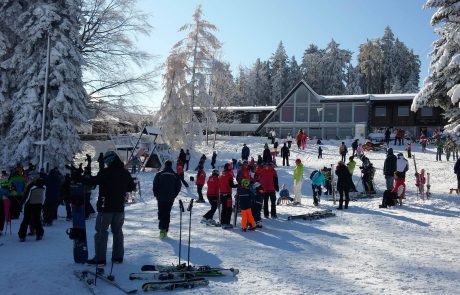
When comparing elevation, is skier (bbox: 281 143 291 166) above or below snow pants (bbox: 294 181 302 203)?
above

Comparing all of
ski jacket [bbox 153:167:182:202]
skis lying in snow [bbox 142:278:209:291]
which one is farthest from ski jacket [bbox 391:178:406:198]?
skis lying in snow [bbox 142:278:209:291]

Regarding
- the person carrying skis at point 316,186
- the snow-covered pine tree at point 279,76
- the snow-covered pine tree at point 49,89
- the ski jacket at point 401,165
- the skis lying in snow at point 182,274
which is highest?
the snow-covered pine tree at point 279,76

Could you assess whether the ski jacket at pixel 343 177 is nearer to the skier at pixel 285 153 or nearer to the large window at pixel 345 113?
the skier at pixel 285 153

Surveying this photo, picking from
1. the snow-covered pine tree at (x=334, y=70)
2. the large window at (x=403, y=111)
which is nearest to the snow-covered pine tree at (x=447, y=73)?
the large window at (x=403, y=111)

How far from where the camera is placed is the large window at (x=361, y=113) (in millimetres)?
50203

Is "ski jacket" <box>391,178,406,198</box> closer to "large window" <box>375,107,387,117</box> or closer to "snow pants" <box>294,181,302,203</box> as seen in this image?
"snow pants" <box>294,181,302,203</box>

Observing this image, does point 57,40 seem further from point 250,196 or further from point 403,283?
point 403,283

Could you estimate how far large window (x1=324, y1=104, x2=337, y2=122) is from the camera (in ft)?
170

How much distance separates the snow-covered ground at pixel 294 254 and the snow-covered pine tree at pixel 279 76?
2757 inches

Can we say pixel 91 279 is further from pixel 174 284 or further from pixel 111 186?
pixel 111 186

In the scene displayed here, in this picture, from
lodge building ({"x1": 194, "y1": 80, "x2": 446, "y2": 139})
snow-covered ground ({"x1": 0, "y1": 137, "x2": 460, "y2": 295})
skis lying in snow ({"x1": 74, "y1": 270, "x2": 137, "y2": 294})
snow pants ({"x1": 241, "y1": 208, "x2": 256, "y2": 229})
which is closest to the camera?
skis lying in snow ({"x1": 74, "y1": 270, "x2": 137, "y2": 294})

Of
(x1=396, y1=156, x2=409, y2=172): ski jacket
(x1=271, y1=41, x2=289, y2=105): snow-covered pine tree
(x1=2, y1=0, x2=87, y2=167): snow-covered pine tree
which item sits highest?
(x1=271, y1=41, x2=289, y2=105): snow-covered pine tree

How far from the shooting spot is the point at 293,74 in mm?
87500

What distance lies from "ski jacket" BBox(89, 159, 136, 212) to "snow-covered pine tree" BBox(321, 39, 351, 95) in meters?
74.4
